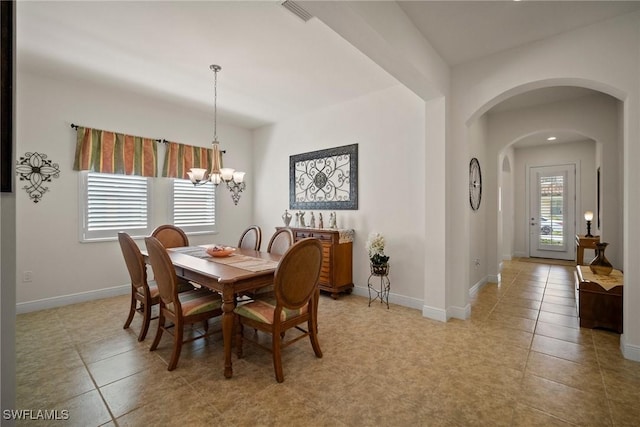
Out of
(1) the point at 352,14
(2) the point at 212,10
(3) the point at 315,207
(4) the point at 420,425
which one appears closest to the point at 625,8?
(1) the point at 352,14

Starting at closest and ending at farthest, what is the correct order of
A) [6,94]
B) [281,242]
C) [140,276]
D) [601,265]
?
[6,94] < [140,276] < [601,265] < [281,242]

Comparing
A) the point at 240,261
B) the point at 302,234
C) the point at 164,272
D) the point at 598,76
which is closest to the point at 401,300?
the point at 302,234

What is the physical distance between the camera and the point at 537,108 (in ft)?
14.8

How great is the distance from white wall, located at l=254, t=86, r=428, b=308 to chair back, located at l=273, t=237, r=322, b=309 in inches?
67.4

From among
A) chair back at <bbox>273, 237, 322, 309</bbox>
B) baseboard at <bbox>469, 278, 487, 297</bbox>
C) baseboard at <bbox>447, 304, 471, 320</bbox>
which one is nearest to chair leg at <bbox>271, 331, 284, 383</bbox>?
chair back at <bbox>273, 237, 322, 309</bbox>

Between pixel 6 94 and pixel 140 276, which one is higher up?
pixel 6 94

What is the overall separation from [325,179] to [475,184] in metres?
2.26

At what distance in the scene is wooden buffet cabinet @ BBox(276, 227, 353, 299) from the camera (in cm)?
404

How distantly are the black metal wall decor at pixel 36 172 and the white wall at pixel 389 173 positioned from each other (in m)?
3.48

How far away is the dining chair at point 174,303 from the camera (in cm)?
227

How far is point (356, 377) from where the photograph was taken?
219cm

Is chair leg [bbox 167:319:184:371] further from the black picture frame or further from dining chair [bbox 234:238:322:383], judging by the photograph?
the black picture frame

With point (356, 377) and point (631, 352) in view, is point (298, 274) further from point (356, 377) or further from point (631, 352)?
point (631, 352)

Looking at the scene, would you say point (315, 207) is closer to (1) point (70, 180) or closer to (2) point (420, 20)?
(2) point (420, 20)
